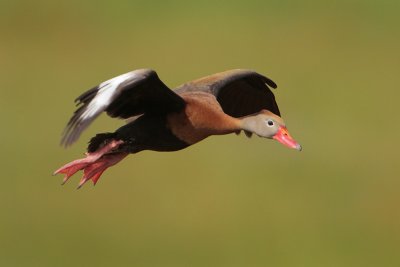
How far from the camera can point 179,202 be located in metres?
22.1

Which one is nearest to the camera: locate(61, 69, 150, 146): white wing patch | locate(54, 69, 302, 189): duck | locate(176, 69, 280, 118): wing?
locate(61, 69, 150, 146): white wing patch

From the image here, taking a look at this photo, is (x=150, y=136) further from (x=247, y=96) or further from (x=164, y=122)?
(x=247, y=96)

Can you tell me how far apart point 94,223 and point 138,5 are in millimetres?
7500

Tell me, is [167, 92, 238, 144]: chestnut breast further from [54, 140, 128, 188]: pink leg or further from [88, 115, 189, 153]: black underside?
[54, 140, 128, 188]: pink leg

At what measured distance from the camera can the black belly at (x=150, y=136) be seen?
43.6ft

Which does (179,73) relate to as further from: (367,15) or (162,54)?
(367,15)

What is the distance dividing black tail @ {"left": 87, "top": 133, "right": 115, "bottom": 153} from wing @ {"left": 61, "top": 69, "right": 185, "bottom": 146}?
168 mm

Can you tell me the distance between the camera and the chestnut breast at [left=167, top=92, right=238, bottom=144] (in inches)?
522

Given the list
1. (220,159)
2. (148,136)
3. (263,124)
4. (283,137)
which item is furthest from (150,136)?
(220,159)

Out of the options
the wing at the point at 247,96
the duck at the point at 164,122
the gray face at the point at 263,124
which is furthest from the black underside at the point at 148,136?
the wing at the point at 247,96

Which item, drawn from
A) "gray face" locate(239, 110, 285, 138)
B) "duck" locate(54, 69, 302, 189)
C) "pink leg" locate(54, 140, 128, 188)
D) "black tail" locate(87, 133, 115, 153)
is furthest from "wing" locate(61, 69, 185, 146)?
"gray face" locate(239, 110, 285, 138)

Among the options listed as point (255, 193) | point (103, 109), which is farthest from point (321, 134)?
point (103, 109)

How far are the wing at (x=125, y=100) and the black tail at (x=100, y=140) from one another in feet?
0.55

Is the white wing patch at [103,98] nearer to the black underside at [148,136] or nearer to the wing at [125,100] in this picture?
the wing at [125,100]
